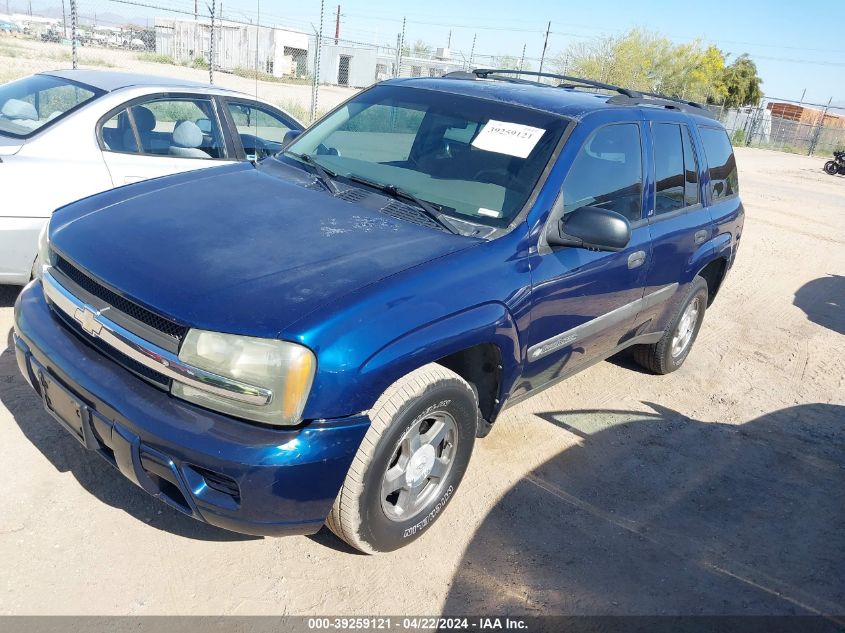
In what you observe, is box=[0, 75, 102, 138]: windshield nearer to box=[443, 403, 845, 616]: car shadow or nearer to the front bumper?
the front bumper

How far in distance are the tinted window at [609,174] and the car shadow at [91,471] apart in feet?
7.23

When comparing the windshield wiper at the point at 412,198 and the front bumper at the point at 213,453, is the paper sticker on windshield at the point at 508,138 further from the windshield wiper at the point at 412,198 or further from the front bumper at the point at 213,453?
the front bumper at the point at 213,453

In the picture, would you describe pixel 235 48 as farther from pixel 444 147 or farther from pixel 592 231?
pixel 592 231

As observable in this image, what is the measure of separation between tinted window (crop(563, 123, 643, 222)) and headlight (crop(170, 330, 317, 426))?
1.64 meters

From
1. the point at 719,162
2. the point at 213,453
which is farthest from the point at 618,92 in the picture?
the point at 213,453

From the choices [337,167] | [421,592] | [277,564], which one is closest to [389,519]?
[421,592]

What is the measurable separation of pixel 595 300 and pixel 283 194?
1.67m

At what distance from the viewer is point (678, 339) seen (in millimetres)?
5223

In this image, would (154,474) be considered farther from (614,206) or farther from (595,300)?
(614,206)

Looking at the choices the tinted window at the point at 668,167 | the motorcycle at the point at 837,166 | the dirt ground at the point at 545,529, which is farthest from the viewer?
the motorcycle at the point at 837,166

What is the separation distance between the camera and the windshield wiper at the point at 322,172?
342 cm

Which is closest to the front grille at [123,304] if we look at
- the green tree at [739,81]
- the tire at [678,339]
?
the tire at [678,339]

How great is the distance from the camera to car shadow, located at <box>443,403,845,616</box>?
292cm

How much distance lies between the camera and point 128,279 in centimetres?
251
